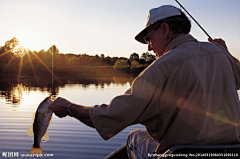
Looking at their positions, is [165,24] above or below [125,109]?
above

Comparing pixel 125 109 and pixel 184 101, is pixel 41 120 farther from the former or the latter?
pixel 184 101

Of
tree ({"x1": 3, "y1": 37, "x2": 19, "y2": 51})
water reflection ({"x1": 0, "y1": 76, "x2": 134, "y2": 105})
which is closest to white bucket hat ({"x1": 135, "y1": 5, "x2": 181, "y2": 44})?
water reflection ({"x1": 0, "y1": 76, "x2": 134, "y2": 105})

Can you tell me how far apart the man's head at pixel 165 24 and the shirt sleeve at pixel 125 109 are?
73 centimetres

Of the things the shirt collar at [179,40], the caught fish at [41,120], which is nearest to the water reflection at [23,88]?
the caught fish at [41,120]

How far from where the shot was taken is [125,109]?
6.31 ft

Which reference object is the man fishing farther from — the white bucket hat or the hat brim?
the hat brim

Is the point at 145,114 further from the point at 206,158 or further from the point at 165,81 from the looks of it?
the point at 206,158

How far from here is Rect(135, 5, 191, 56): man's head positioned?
2.38 meters

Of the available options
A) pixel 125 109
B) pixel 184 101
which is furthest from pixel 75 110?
pixel 184 101

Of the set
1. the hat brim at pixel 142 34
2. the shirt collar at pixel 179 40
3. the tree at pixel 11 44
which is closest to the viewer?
the shirt collar at pixel 179 40

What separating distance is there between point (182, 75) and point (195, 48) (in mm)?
328

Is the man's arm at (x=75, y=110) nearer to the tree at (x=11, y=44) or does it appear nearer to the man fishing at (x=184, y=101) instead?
the man fishing at (x=184, y=101)

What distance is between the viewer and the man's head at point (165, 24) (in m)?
2.38

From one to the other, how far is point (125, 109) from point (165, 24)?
103 cm
